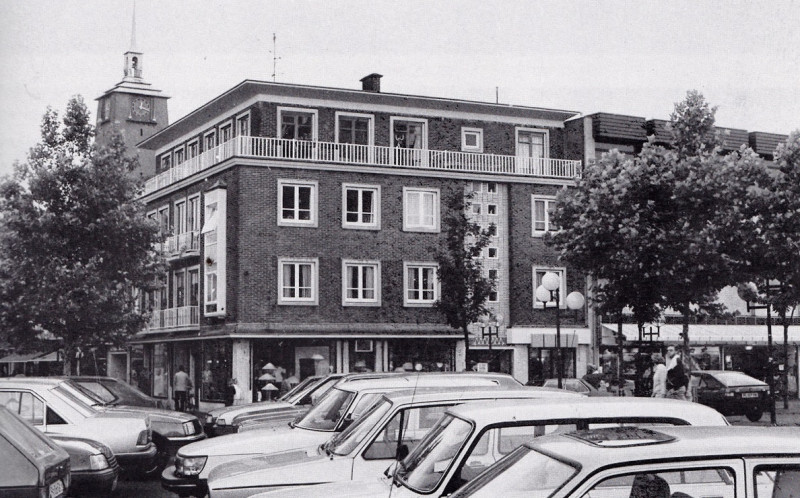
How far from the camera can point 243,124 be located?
133 ft

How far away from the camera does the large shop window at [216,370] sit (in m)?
38.4

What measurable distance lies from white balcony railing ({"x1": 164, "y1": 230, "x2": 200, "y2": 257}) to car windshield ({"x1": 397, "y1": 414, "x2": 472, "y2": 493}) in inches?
1373

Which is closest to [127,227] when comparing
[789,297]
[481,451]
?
[789,297]

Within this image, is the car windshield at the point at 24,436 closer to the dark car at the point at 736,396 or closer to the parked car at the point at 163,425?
the parked car at the point at 163,425

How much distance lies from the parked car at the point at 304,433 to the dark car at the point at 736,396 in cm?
1793

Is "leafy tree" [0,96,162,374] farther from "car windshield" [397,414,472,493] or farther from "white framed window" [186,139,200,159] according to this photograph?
"car windshield" [397,414,472,493]

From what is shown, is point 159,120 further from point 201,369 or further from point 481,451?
point 481,451

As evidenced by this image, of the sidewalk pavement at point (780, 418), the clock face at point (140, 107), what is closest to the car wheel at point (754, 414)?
the sidewalk pavement at point (780, 418)

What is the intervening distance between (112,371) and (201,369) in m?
13.6

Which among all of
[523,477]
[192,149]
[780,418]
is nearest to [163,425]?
[523,477]

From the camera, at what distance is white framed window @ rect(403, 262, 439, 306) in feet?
133

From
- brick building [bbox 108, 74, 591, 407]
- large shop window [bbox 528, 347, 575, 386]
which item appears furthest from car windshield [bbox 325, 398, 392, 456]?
large shop window [bbox 528, 347, 575, 386]

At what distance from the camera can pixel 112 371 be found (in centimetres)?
5316

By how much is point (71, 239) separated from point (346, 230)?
1113 centimetres
